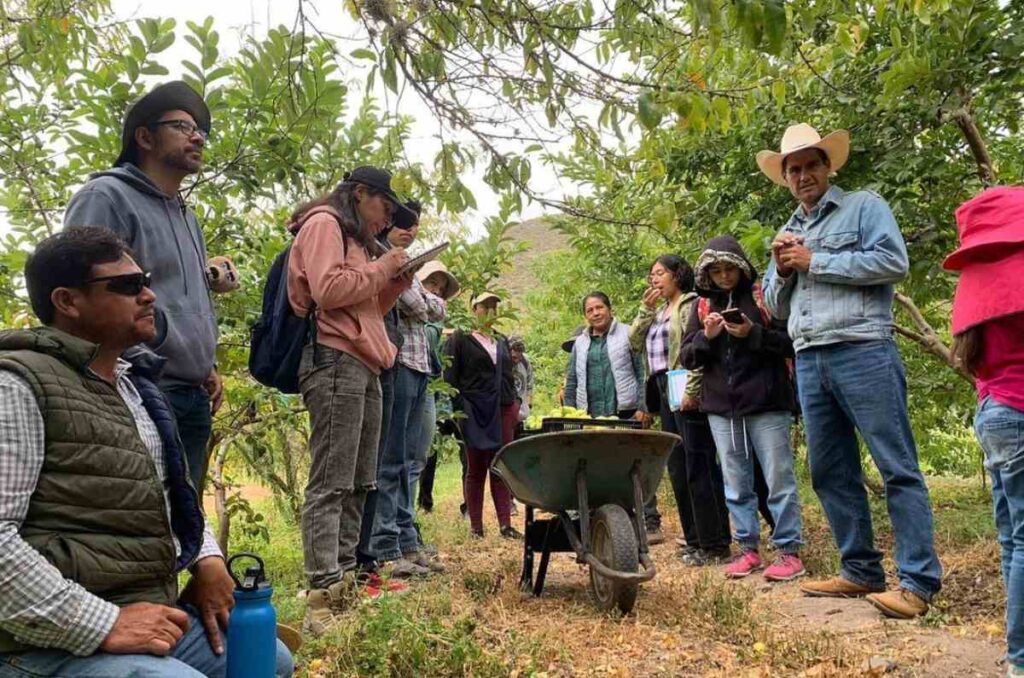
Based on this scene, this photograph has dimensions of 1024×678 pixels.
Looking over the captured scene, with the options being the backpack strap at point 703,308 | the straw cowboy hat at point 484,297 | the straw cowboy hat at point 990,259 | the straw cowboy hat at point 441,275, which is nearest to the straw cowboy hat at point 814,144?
the backpack strap at point 703,308

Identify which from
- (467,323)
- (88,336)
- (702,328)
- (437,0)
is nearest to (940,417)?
(702,328)

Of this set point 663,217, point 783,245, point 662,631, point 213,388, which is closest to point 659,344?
point 783,245

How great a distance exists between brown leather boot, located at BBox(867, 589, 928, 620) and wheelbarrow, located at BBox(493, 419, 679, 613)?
104cm

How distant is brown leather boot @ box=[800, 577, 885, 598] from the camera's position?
4234 millimetres

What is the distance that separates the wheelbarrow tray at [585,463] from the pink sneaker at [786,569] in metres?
0.91

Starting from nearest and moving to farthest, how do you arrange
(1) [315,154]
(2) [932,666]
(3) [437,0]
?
(3) [437,0] → (2) [932,666] → (1) [315,154]

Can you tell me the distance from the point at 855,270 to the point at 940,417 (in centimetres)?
386

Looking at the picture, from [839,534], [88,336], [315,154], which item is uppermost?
[315,154]

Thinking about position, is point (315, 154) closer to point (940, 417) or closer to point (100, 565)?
point (100, 565)

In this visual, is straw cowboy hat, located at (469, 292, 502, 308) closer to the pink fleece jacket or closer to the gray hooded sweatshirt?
the pink fleece jacket

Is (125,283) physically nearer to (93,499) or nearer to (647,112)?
(93,499)

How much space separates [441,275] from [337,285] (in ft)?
8.09

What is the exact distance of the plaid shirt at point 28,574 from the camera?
1822 millimetres

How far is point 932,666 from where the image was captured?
3215 millimetres
